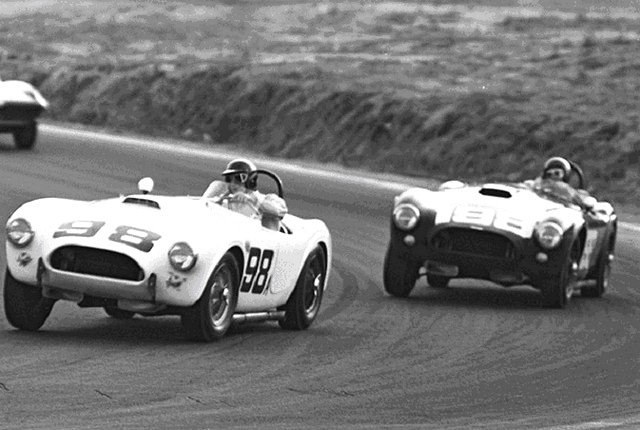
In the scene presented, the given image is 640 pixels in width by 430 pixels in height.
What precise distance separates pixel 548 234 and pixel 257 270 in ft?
11.9

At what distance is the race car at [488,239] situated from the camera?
14.4 m

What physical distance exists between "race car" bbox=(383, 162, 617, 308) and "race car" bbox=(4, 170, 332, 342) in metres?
3.26

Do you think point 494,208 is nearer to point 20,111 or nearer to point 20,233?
point 20,233

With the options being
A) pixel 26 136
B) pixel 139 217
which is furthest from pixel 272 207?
pixel 26 136

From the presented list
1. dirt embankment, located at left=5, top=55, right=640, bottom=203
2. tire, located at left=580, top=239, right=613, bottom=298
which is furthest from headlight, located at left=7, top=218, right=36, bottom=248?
dirt embankment, located at left=5, top=55, right=640, bottom=203

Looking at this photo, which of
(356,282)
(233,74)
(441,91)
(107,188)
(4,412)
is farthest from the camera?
(233,74)

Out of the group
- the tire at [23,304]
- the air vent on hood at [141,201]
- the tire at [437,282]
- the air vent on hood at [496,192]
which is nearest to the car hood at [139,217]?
the air vent on hood at [141,201]

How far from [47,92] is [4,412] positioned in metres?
29.4

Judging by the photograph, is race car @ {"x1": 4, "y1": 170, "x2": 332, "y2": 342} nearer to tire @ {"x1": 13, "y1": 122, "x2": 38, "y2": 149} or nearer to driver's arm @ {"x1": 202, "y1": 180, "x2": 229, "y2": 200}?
driver's arm @ {"x1": 202, "y1": 180, "x2": 229, "y2": 200}

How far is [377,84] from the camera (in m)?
34.2

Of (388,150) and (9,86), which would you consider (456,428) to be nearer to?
(9,86)

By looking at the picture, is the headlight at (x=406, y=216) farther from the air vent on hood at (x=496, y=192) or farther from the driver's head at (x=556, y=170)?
the driver's head at (x=556, y=170)

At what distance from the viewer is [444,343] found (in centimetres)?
1208

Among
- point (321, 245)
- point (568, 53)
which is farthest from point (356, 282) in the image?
point (568, 53)
